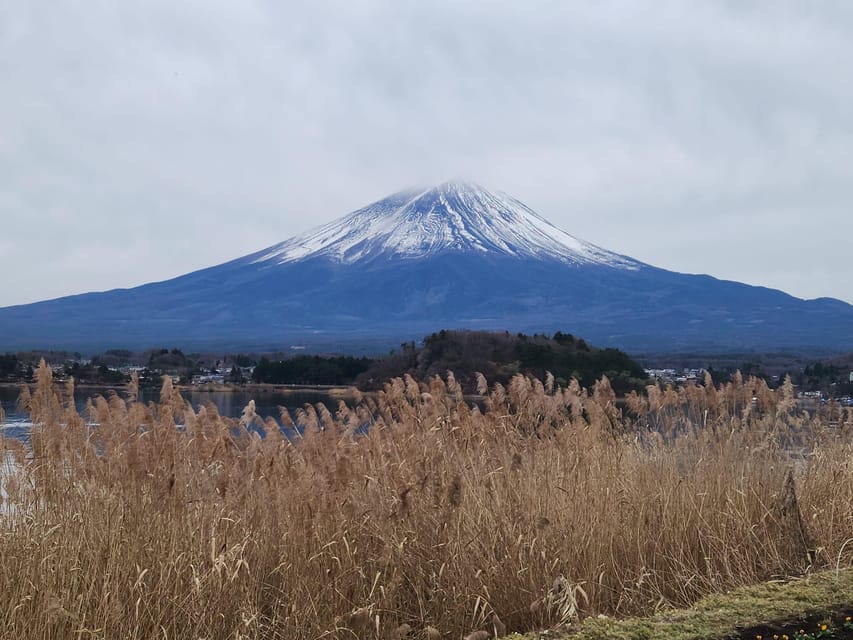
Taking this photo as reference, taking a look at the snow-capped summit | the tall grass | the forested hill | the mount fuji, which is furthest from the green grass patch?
the snow-capped summit

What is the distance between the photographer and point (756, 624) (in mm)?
3982

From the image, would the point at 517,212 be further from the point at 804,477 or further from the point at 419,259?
the point at 804,477

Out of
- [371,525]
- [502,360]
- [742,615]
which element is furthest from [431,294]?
[742,615]

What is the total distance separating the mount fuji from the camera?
140m

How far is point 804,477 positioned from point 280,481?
352 cm

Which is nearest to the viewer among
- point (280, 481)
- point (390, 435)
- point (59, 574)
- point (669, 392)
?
point (59, 574)

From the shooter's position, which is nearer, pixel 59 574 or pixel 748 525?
pixel 59 574

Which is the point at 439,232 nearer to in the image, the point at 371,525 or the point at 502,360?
the point at 502,360

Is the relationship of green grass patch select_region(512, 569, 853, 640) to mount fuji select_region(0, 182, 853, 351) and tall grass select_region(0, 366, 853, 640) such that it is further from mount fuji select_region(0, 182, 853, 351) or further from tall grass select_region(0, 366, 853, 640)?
mount fuji select_region(0, 182, 853, 351)

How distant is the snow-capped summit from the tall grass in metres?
167

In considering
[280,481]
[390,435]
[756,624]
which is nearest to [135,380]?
[280,481]

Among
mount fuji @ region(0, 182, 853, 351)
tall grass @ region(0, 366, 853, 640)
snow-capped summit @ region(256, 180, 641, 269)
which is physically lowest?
tall grass @ region(0, 366, 853, 640)

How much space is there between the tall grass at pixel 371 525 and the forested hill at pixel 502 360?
44.9 feet

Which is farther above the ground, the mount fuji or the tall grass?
the mount fuji
